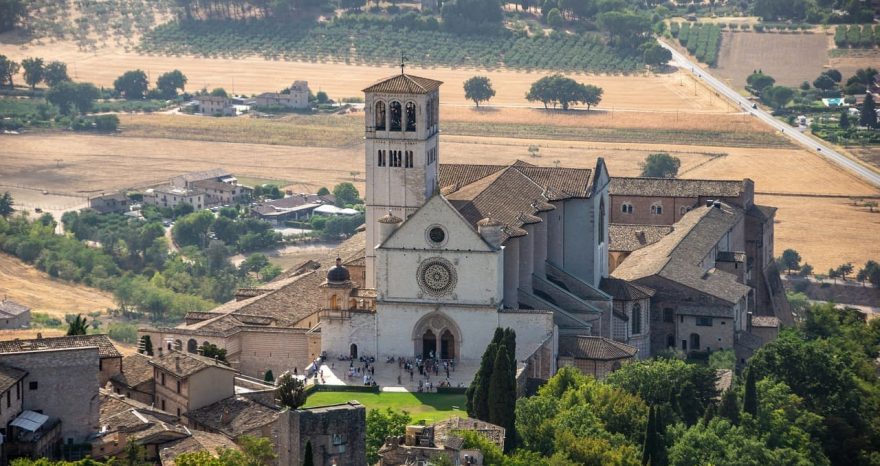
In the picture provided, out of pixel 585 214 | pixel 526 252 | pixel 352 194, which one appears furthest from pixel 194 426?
pixel 352 194

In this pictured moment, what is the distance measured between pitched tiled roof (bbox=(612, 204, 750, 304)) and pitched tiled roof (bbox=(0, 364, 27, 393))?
46962mm

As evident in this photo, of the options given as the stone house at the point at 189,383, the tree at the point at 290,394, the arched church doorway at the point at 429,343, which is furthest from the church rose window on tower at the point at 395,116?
the tree at the point at 290,394

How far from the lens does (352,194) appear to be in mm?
193500

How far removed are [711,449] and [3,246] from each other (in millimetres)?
88737

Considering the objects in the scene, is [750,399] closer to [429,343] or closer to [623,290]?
[429,343]

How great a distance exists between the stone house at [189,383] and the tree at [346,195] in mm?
99478

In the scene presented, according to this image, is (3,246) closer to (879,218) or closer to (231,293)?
(231,293)

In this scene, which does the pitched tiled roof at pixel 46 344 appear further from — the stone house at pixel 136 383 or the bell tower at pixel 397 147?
the bell tower at pixel 397 147

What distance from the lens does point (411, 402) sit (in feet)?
335

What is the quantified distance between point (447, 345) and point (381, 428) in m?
20.7

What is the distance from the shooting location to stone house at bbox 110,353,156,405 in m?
93.0

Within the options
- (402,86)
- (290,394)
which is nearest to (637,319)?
(402,86)

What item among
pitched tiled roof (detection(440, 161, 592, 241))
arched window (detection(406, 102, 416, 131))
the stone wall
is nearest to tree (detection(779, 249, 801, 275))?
pitched tiled roof (detection(440, 161, 592, 241))

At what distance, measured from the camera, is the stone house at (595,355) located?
108 metres
